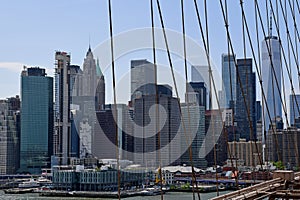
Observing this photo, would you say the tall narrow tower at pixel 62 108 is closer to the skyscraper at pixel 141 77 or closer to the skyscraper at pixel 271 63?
the skyscraper at pixel 141 77

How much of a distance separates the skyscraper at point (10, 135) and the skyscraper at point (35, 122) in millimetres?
410

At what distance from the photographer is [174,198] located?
14.8m

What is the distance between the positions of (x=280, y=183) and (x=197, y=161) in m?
18.9

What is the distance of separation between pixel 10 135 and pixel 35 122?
56.9 inches

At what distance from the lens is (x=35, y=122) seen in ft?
96.6

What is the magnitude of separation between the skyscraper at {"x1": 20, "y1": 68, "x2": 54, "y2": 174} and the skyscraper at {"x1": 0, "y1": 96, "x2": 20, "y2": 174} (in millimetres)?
410

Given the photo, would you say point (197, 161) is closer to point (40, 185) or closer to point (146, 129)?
point (146, 129)

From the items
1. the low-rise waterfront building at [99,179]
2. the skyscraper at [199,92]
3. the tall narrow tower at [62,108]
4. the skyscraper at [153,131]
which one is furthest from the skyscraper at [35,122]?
the skyscraper at [199,92]

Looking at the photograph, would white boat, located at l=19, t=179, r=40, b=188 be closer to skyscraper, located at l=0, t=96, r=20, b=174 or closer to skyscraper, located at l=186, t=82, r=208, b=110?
skyscraper, located at l=0, t=96, r=20, b=174

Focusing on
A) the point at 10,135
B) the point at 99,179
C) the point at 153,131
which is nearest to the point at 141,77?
the point at 153,131

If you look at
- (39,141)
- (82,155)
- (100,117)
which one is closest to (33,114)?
(39,141)

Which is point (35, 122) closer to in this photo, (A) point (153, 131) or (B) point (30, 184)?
(B) point (30, 184)

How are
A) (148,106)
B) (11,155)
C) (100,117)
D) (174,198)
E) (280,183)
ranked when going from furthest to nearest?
(11,155)
(100,117)
(148,106)
(174,198)
(280,183)

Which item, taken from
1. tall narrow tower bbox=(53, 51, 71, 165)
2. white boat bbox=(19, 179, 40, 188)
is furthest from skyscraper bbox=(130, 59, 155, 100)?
tall narrow tower bbox=(53, 51, 71, 165)
